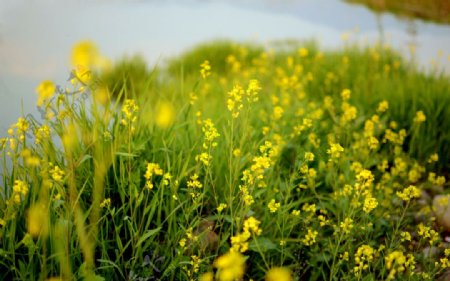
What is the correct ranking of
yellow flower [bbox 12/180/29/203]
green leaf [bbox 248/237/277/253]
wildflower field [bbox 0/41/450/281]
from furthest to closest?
1. green leaf [bbox 248/237/277/253]
2. wildflower field [bbox 0/41/450/281]
3. yellow flower [bbox 12/180/29/203]

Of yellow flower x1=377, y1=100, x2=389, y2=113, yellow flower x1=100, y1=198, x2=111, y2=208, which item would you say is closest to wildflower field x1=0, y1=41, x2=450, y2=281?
yellow flower x1=100, y1=198, x2=111, y2=208

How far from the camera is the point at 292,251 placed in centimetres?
332

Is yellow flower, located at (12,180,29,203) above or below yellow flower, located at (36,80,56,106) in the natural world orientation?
below

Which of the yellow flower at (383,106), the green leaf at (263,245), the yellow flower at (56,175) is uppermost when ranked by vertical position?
the yellow flower at (56,175)

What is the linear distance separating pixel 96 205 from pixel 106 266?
32cm

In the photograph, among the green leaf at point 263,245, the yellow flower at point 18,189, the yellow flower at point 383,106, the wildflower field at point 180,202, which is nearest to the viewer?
the yellow flower at point 18,189

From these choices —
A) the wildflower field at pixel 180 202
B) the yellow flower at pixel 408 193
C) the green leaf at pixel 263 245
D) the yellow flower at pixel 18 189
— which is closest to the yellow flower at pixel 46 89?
the wildflower field at pixel 180 202

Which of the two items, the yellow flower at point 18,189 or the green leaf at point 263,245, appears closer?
the yellow flower at point 18,189

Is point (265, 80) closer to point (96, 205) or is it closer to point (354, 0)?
point (354, 0)

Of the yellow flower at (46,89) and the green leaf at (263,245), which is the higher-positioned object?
the yellow flower at (46,89)

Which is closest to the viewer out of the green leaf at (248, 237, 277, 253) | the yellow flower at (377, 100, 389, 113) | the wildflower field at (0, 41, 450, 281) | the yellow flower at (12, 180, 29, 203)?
the yellow flower at (12, 180, 29, 203)

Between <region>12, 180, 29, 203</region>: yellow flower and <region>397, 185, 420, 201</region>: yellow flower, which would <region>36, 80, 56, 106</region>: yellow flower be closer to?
<region>12, 180, 29, 203</region>: yellow flower

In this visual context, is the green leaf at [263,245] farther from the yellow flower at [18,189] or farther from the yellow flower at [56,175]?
the yellow flower at [18,189]

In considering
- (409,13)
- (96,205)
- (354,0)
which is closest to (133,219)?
(96,205)
